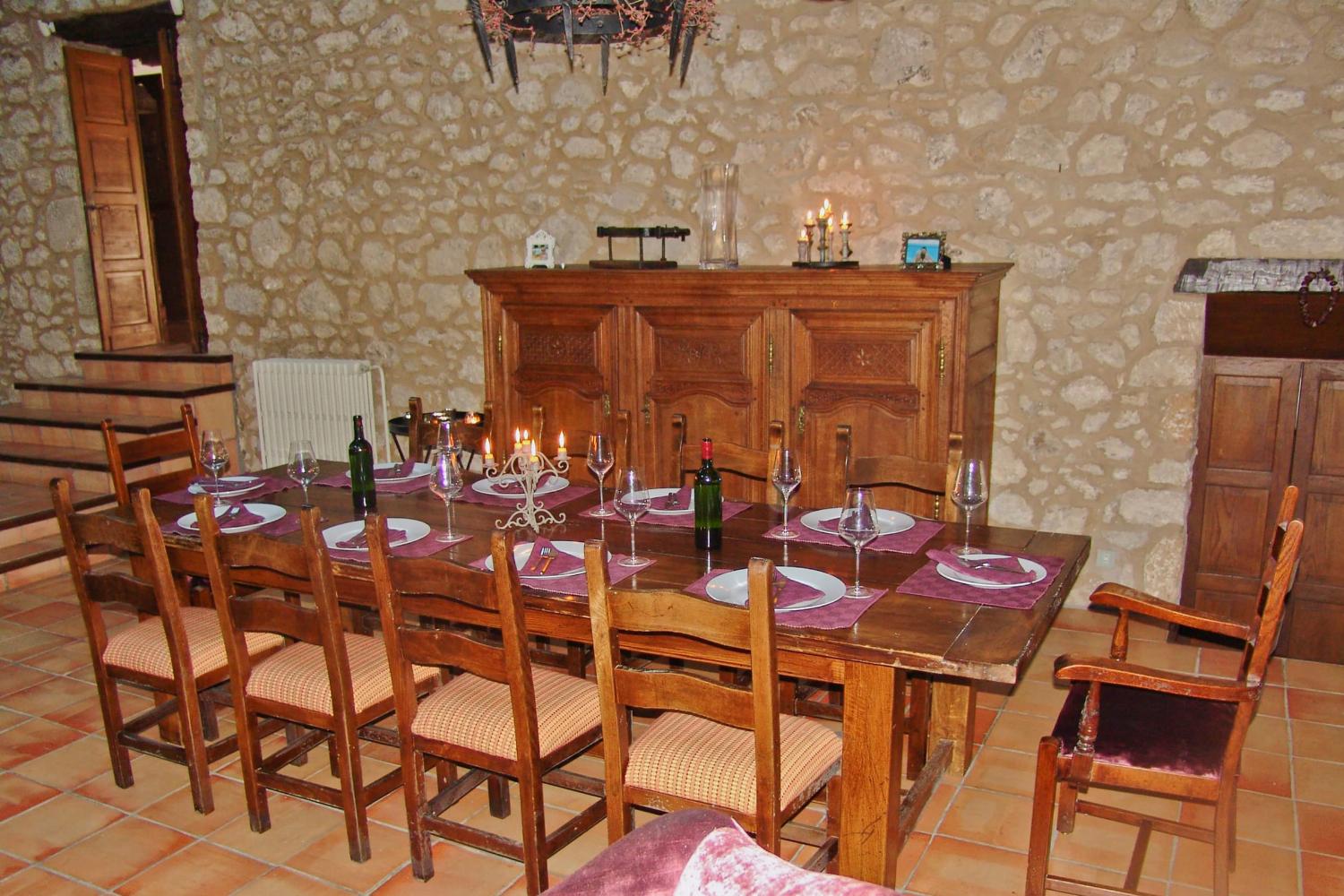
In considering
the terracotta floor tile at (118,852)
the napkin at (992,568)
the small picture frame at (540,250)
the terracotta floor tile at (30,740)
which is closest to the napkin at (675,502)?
the napkin at (992,568)

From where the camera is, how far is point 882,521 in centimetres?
289

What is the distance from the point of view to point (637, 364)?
13.9ft

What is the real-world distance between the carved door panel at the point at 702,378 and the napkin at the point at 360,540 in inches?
62.3

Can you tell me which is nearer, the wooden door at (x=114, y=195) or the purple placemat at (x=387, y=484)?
the purple placemat at (x=387, y=484)

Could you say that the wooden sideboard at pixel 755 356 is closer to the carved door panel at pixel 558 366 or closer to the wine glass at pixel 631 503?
the carved door panel at pixel 558 366

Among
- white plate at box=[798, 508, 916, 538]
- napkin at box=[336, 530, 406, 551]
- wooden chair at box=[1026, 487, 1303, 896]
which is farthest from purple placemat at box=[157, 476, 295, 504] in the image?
wooden chair at box=[1026, 487, 1303, 896]

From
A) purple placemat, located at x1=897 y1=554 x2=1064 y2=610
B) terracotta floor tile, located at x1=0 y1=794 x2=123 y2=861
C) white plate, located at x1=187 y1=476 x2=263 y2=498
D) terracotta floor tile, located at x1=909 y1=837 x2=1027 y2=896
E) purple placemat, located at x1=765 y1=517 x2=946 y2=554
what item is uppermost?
white plate, located at x1=187 y1=476 x2=263 y2=498

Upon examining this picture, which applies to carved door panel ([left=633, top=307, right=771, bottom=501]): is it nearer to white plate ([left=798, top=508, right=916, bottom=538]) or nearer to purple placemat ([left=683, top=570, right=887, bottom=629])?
white plate ([left=798, top=508, right=916, bottom=538])

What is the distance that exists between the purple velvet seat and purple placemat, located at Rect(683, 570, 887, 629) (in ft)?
1.61

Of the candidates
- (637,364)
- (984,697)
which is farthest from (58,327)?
(984,697)

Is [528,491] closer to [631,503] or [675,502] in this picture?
[631,503]

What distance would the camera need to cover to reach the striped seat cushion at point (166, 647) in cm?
281

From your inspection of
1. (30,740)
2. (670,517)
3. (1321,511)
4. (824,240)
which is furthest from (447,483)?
(1321,511)

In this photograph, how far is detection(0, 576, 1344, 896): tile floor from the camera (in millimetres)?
2566
